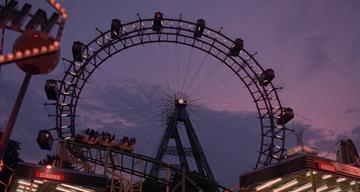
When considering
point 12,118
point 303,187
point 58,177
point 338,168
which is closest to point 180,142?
point 303,187

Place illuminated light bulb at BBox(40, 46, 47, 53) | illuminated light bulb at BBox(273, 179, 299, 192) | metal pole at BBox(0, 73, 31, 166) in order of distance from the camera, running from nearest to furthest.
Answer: metal pole at BBox(0, 73, 31, 166), illuminated light bulb at BBox(40, 46, 47, 53), illuminated light bulb at BBox(273, 179, 299, 192)

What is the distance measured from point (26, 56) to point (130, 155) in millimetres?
22087

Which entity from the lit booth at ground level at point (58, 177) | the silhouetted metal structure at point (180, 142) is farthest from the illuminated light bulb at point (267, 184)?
the silhouetted metal structure at point (180, 142)

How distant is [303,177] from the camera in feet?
55.5

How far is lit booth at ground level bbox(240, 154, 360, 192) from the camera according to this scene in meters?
15.6

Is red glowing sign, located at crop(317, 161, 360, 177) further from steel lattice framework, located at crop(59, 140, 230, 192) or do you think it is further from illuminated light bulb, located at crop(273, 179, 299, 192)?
steel lattice framework, located at crop(59, 140, 230, 192)

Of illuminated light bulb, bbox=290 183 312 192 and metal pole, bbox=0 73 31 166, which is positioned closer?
metal pole, bbox=0 73 31 166

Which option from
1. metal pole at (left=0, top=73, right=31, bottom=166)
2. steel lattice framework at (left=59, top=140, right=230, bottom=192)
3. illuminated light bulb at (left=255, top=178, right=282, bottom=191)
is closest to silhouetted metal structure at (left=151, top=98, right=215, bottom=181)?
steel lattice framework at (left=59, top=140, right=230, bottom=192)

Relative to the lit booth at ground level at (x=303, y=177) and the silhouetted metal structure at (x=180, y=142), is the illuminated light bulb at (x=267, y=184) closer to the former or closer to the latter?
the lit booth at ground level at (x=303, y=177)

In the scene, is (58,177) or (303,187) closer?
(58,177)

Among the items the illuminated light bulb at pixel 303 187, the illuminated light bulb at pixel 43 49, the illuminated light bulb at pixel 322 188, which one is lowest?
the illuminated light bulb at pixel 303 187

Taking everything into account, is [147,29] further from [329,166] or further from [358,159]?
[329,166]

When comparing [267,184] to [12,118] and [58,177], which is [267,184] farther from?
[12,118]

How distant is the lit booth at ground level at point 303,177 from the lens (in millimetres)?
15648
